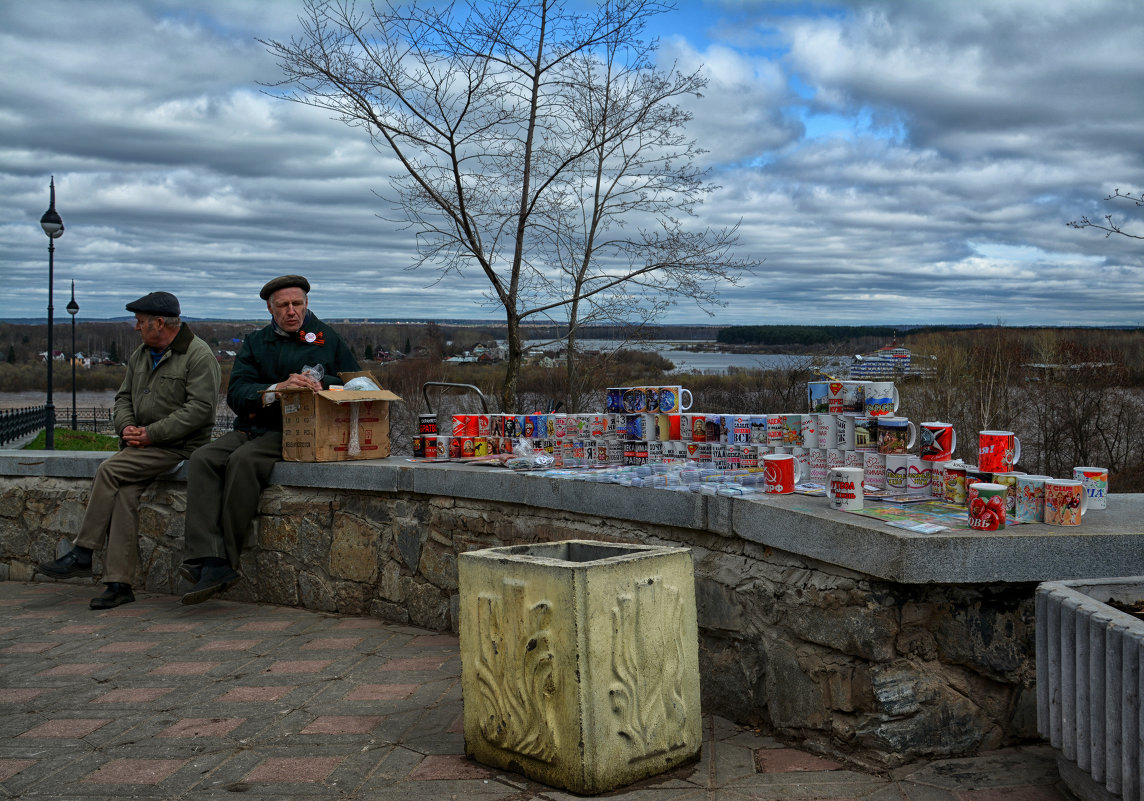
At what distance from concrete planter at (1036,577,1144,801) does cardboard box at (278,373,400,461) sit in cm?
367

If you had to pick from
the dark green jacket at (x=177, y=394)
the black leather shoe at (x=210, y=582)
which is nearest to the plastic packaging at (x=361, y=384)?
the dark green jacket at (x=177, y=394)

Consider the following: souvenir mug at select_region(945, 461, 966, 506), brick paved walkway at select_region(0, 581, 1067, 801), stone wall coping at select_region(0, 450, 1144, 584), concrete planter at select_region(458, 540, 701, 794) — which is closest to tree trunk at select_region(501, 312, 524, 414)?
brick paved walkway at select_region(0, 581, 1067, 801)

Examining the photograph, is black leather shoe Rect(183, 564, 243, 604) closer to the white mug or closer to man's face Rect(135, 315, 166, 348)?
man's face Rect(135, 315, 166, 348)

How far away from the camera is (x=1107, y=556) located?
2799mm

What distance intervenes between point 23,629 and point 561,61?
5.94m

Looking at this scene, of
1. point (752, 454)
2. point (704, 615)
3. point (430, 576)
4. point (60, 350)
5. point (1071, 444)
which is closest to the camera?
point (704, 615)

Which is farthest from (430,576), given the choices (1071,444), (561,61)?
(1071,444)

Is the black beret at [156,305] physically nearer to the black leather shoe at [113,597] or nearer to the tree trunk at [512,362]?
the black leather shoe at [113,597]

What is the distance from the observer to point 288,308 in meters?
5.51

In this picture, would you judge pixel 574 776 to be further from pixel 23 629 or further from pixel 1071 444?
pixel 1071 444

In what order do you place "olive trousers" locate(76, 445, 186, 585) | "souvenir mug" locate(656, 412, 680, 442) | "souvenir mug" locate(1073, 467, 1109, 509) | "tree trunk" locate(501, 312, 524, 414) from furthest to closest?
1. "tree trunk" locate(501, 312, 524, 414)
2. "olive trousers" locate(76, 445, 186, 585)
3. "souvenir mug" locate(656, 412, 680, 442)
4. "souvenir mug" locate(1073, 467, 1109, 509)

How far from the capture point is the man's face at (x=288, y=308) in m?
5.51

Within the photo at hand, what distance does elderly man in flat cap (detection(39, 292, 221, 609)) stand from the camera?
5609 millimetres

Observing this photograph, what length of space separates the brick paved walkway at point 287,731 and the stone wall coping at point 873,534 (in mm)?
594
